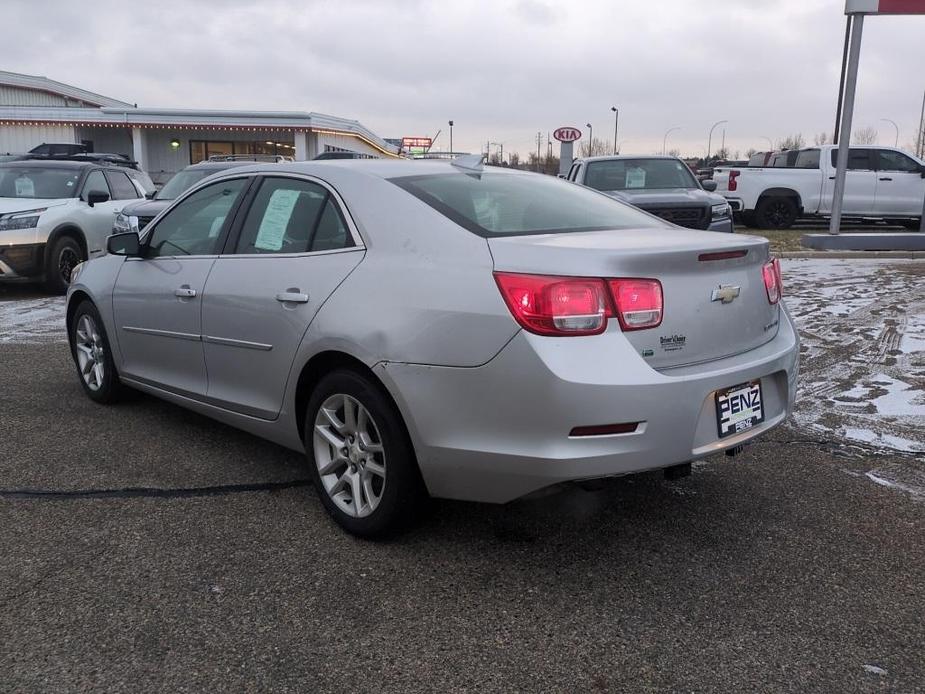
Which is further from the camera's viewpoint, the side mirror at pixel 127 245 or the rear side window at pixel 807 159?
the rear side window at pixel 807 159

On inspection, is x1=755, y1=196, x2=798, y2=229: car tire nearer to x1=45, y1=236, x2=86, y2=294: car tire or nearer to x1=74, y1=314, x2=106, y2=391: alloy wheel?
x1=45, y1=236, x2=86, y2=294: car tire

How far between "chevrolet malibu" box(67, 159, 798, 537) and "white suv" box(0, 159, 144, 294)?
22.1 ft

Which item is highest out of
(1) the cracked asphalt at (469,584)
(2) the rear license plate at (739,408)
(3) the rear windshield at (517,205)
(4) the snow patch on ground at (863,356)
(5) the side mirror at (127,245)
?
(3) the rear windshield at (517,205)

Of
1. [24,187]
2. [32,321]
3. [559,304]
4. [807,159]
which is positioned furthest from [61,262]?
[807,159]

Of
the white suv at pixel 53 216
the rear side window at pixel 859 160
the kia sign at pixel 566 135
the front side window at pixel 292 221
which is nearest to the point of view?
the front side window at pixel 292 221

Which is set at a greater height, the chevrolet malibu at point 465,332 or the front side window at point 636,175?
the front side window at point 636,175

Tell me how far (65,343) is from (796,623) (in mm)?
6590

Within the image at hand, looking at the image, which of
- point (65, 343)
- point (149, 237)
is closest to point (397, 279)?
point (149, 237)

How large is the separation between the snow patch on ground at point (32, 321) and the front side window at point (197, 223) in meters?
3.39

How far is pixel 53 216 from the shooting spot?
404 inches

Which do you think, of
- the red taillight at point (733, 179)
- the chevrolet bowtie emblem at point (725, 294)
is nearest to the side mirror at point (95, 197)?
the chevrolet bowtie emblem at point (725, 294)

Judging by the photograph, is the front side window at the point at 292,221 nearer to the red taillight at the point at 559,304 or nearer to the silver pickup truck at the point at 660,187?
the red taillight at the point at 559,304

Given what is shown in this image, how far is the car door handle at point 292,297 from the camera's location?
11.4 feet

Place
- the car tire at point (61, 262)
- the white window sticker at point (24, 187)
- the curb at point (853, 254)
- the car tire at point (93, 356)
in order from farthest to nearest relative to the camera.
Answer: the curb at point (853, 254) < the white window sticker at point (24, 187) < the car tire at point (61, 262) < the car tire at point (93, 356)
